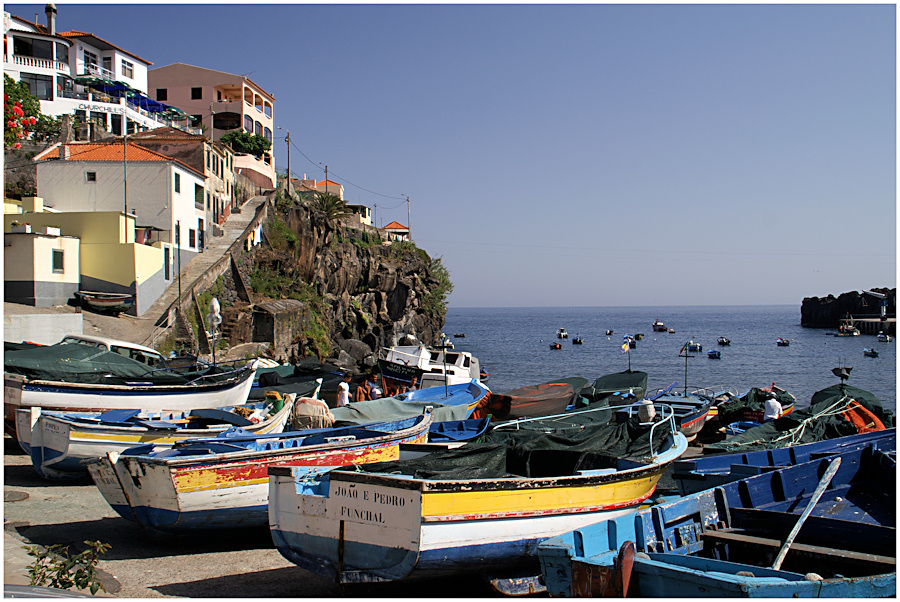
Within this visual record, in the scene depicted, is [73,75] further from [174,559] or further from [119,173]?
[174,559]

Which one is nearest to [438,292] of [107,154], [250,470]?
[107,154]

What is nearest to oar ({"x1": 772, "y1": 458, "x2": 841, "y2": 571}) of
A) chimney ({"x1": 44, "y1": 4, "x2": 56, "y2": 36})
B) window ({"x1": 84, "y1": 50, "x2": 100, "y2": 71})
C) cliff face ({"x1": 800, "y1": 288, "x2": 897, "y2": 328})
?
window ({"x1": 84, "y1": 50, "x2": 100, "y2": 71})

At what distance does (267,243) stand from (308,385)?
2364 cm

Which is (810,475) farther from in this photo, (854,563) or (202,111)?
(202,111)

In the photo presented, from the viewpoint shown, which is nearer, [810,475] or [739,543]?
[739,543]

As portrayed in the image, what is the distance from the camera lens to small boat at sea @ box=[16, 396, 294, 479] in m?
11.9

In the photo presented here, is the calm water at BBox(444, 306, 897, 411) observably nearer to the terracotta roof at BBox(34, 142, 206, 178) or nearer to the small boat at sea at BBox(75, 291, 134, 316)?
the small boat at sea at BBox(75, 291, 134, 316)

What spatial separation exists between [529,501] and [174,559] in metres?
5.12

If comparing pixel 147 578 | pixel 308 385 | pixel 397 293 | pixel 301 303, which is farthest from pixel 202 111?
pixel 147 578

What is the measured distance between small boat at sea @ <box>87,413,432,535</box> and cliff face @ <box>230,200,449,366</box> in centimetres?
2493

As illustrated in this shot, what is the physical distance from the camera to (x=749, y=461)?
11008mm

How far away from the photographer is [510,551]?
7.93 meters

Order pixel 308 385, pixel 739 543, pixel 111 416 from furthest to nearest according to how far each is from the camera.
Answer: pixel 308 385 < pixel 111 416 < pixel 739 543

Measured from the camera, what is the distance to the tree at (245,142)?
189 feet
